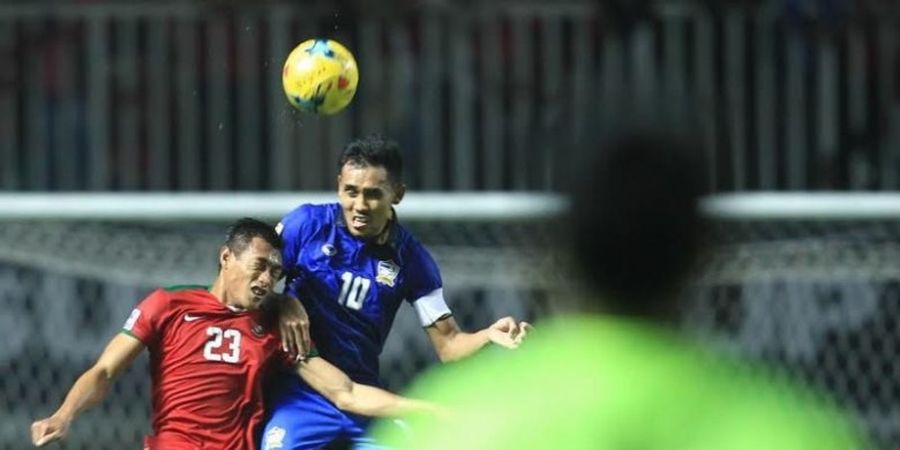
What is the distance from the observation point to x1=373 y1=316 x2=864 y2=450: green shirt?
2766 millimetres

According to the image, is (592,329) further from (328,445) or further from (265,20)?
(265,20)

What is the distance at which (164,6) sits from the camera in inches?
420

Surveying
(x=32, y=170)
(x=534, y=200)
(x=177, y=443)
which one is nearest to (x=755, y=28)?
(x=32, y=170)

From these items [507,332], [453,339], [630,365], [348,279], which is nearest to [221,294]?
[348,279]

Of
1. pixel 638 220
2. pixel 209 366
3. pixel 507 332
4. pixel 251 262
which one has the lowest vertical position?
pixel 209 366

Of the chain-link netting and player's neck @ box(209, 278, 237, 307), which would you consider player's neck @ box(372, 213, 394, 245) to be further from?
the chain-link netting

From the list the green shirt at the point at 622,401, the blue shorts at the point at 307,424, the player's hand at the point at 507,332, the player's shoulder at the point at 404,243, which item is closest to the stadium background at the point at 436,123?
the player's shoulder at the point at 404,243

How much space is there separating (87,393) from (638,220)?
463cm

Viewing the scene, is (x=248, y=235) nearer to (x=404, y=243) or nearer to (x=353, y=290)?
(x=353, y=290)

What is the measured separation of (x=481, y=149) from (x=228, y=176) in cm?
130

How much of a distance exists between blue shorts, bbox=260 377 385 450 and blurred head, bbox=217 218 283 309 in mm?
375

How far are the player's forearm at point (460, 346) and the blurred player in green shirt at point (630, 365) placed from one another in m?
4.31

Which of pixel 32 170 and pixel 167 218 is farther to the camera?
pixel 32 170

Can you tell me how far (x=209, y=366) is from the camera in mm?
7109
